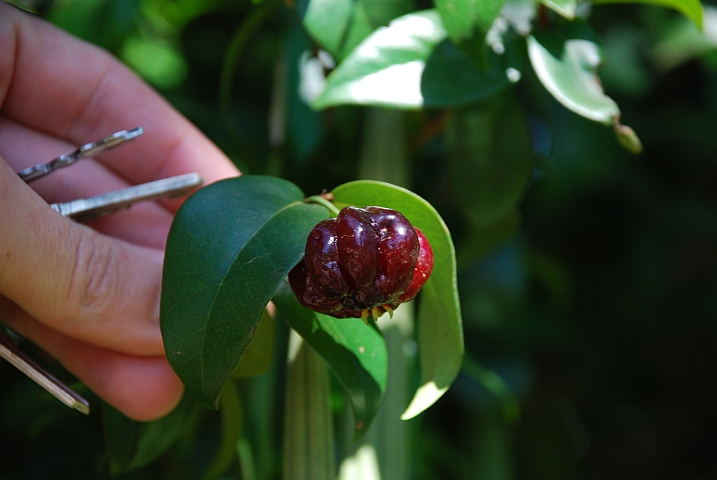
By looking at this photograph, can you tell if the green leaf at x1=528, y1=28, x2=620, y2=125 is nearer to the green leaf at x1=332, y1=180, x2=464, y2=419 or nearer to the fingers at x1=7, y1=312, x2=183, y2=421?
the green leaf at x1=332, y1=180, x2=464, y2=419

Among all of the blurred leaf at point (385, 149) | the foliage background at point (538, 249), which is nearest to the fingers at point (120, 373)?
the foliage background at point (538, 249)

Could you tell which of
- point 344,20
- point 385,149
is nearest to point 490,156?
point 385,149

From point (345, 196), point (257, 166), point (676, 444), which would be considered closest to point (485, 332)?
point (257, 166)

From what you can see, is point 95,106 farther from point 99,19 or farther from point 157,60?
point 157,60

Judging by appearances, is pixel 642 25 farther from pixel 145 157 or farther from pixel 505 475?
pixel 145 157

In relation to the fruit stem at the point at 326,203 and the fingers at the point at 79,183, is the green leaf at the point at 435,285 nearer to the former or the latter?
the fruit stem at the point at 326,203
